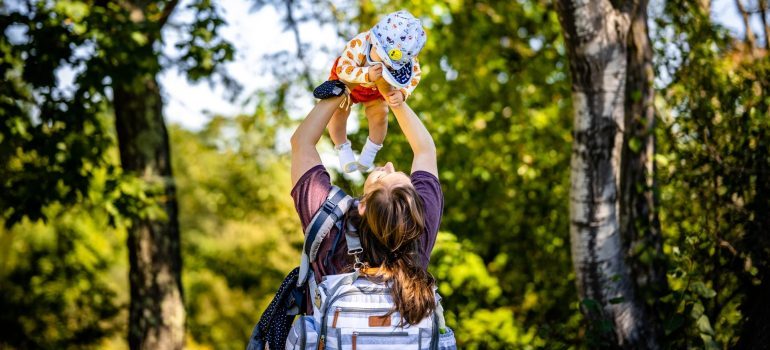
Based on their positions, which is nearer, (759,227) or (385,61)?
(385,61)

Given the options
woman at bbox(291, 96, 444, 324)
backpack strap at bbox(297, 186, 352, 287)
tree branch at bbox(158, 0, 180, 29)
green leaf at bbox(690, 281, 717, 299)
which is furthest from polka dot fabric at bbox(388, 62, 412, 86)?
tree branch at bbox(158, 0, 180, 29)

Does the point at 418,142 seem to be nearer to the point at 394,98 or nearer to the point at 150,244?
the point at 394,98

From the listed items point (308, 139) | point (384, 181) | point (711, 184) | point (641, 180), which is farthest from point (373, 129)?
point (711, 184)

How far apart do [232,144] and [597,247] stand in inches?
334

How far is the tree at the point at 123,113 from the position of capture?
219 inches

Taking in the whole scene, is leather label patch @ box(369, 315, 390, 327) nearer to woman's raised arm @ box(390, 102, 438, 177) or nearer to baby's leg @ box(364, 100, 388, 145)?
woman's raised arm @ box(390, 102, 438, 177)

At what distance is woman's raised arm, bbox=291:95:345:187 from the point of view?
2648mm

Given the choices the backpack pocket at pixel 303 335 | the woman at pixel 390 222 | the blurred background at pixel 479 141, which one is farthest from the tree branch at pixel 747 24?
the backpack pocket at pixel 303 335

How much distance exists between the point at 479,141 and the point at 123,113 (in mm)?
3725

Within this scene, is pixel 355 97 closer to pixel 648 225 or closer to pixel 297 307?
pixel 297 307

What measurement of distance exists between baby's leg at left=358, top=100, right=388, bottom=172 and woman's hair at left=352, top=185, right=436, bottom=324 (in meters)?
0.75

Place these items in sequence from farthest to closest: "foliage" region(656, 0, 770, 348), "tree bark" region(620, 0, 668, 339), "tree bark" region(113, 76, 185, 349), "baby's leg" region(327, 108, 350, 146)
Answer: "tree bark" region(113, 76, 185, 349)
"tree bark" region(620, 0, 668, 339)
"foliage" region(656, 0, 770, 348)
"baby's leg" region(327, 108, 350, 146)

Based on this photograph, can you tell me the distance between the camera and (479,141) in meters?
8.55

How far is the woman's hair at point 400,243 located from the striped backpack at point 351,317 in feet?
0.12
